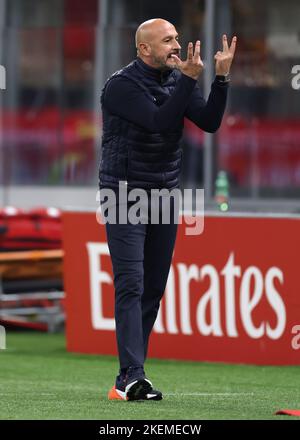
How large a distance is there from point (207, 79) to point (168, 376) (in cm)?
526

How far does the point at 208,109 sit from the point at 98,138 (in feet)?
32.5

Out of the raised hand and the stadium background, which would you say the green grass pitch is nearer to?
the stadium background

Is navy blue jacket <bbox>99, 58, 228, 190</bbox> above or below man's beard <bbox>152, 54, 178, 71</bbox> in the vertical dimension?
below

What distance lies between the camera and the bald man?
6.92 meters

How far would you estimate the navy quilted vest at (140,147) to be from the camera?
23.0 ft

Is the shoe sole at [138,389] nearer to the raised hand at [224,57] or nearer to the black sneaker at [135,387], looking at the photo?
the black sneaker at [135,387]

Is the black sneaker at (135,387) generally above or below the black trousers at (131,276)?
below

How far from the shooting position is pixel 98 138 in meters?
16.8
